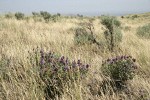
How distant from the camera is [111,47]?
6.67 meters

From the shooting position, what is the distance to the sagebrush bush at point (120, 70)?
3672mm

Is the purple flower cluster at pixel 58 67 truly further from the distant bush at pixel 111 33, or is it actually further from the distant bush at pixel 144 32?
the distant bush at pixel 144 32

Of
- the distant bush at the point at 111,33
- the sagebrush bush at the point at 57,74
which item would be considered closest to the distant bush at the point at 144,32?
the distant bush at the point at 111,33

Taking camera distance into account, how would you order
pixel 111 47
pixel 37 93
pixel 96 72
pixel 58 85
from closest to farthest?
pixel 37 93 < pixel 58 85 < pixel 96 72 < pixel 111 47

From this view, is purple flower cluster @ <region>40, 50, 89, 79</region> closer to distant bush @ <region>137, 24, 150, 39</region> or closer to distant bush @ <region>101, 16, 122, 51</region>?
distant bush @ <region>101, 16, 122, 51</region>

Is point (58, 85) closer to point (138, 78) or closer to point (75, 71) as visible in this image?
point (75, 71)

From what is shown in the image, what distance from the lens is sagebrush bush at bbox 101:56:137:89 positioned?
3.67m

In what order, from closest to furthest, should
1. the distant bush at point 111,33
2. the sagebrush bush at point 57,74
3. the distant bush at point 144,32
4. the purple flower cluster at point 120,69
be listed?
the sagebrush bush at point 57,74 → the purple flower cluster at point 120,69 → the distant bush at point 111,33 → the distant bush at point 144,32

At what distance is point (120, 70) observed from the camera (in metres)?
3.71

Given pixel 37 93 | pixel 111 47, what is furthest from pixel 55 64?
pixel 111 47

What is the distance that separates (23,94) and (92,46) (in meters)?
3.81

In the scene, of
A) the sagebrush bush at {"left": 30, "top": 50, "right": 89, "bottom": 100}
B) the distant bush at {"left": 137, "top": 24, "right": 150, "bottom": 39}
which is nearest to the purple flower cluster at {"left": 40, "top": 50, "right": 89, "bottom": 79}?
the sagebrush bush at {"left": 30, "top": 50, "right": 89, "bottom": 100}

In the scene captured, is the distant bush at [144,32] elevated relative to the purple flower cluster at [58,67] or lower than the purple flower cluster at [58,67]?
lower

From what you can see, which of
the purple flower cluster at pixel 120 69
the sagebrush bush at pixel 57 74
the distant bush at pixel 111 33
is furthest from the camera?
the distant bush at pixel 111 33
